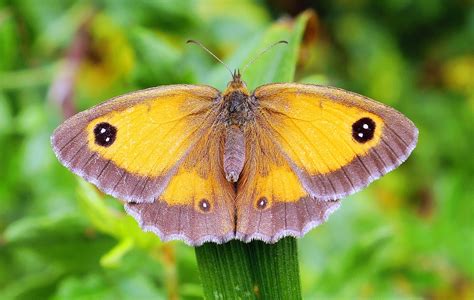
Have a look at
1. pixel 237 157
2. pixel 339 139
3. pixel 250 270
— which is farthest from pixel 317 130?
pixel 250 270

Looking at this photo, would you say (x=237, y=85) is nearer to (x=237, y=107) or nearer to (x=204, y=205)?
(x=237, y=107)

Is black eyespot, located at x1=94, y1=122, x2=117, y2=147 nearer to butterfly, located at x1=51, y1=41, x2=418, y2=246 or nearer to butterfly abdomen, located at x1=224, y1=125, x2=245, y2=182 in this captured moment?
butterfly, located at x1=51, y1=41, x2=418, y2=246

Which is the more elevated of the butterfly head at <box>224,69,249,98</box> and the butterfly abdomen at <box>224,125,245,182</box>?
the butterfly head at <box>224,69,249,98</box>

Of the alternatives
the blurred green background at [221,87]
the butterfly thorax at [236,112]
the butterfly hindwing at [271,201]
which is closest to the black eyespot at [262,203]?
the butterfly hindwing at [271,201]

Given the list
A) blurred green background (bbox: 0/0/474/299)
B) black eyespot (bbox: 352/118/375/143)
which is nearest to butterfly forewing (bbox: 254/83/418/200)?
black eyespot (bbox: 352/118/375/143)

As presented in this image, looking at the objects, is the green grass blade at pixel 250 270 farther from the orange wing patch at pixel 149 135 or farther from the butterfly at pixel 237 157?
the orange wing patch at pixel 149 135

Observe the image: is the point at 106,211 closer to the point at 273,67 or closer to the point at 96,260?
the point at 96,260
